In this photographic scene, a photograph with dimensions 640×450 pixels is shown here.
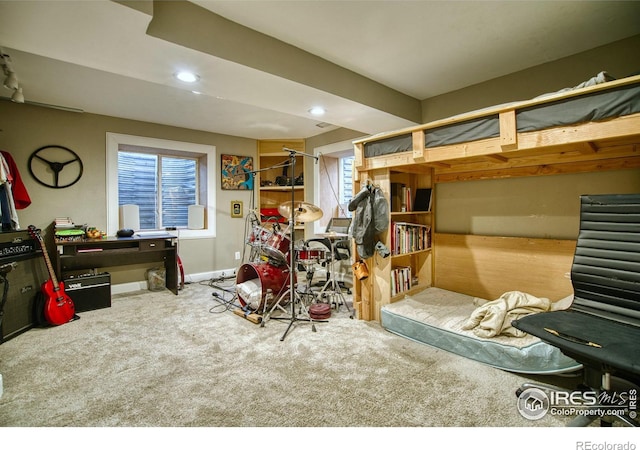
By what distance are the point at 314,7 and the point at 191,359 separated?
2.65 meters

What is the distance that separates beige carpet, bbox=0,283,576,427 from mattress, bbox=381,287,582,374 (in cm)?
8

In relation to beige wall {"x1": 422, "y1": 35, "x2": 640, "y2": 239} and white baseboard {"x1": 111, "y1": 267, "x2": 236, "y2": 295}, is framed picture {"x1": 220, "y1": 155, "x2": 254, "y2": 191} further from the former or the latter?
beige wall {"x1": 422, "y1": 35, "x2": 640, "y2": 239}

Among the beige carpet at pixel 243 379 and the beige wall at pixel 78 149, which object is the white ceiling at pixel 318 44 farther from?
the beige carpet at pixel 243 379

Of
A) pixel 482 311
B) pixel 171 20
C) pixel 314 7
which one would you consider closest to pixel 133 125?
pixel 171 20

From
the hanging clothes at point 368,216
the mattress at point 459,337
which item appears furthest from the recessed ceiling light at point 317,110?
the mattress at point 459,337

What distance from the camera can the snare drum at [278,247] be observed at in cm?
290

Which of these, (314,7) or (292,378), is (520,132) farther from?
(292,378)

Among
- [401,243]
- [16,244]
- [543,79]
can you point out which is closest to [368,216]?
[401,243]

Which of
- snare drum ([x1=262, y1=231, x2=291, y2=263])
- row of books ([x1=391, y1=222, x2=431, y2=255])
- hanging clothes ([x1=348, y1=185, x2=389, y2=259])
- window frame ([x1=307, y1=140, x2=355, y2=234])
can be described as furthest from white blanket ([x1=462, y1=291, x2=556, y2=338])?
window frame ([x1=307, y1=140, x2=355, y2=234])

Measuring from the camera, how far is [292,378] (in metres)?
1.87

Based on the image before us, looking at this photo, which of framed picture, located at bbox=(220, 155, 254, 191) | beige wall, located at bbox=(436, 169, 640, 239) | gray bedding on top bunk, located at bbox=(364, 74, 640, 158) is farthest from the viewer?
framed picture, located at bbox=(220, 155, 254, 191)

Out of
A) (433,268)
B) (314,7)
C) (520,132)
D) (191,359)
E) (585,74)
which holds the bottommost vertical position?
(191,359)

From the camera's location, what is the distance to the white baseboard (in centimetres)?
391

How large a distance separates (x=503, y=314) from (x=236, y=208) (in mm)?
4227
